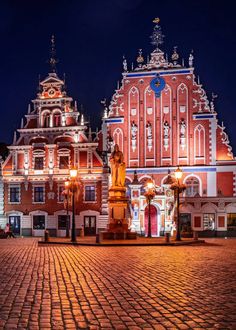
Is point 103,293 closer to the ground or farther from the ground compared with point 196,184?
closer to the ground

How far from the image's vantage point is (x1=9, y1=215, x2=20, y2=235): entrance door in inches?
2008

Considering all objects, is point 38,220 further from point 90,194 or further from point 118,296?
point 118,296

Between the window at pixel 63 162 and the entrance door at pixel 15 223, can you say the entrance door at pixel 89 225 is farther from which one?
the entrance door at pixel 15 223

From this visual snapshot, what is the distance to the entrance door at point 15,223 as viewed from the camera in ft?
Result: 167

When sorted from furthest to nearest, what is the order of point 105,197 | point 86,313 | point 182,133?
1. point 182,133
2. point 105,197
3. point 86,313

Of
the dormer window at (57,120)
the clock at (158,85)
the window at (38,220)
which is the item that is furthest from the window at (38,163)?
the clock at (158,85)

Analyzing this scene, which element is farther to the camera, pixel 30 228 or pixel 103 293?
pixel 30 228

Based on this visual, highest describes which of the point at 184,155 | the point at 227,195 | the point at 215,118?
the point at 215,118

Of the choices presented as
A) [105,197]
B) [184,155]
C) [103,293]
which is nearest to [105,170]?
[105,197]

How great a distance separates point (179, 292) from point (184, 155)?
4287 cm

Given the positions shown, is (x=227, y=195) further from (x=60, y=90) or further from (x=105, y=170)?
(x=60, y=90)

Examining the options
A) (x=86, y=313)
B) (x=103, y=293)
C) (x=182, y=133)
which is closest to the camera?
(x=86, y=313)

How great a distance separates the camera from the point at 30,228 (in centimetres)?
5072

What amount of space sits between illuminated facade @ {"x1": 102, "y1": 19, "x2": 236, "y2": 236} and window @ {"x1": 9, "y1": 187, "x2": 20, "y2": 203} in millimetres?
10026
